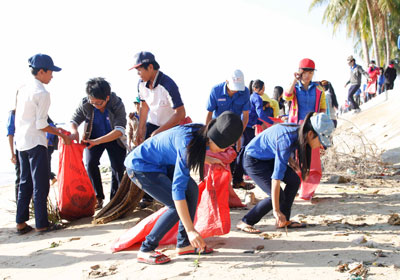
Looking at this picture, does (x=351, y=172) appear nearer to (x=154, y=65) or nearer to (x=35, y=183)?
(x=154, y=65)

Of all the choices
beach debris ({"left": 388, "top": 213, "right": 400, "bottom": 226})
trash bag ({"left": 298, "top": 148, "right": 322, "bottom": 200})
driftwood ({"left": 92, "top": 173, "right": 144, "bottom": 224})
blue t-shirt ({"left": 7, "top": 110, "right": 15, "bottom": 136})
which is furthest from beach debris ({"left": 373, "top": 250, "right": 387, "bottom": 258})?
blue t-shirt ({"left": 7, "top": 110, "right": 15, "bottom": 136})

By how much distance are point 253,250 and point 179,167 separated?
104 centimetres

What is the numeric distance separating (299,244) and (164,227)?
3.72 ft

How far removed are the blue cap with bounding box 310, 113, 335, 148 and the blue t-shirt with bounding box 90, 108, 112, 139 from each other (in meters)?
2.68

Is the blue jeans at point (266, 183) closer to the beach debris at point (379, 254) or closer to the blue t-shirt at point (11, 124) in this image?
the beach debris at point (379, 254)

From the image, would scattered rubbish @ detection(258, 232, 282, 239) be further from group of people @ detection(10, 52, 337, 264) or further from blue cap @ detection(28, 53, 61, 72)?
blue cap @ detection(28, 53, 61, 72)

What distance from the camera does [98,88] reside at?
13.8 feet

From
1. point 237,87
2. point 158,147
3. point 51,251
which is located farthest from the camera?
point 237,87

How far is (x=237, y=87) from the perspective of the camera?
4.37 meters

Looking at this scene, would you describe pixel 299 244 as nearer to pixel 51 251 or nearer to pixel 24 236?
pixel 51 251

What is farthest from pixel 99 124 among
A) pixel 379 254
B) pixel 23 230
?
pixel 379 254

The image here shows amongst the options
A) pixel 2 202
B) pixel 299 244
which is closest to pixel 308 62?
pixel 299 244

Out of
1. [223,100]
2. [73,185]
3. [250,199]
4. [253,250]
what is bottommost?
[253,250]

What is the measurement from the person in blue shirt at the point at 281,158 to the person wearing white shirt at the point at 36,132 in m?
2.18
